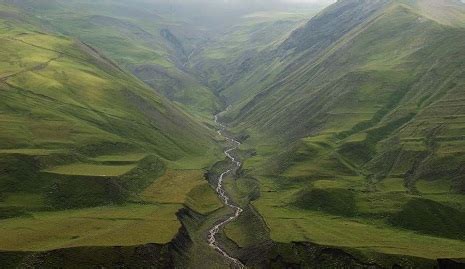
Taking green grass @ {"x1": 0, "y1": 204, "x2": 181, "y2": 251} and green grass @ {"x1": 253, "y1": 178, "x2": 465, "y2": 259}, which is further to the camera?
green grass @ {"x1": 253, "y1": 178, "x2": 465, "y2": 259}

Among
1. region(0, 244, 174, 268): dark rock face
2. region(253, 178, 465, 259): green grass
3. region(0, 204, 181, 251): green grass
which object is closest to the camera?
region(0, 244, 174, 268): dark rock face

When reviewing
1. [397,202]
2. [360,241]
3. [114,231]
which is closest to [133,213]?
[114,231]

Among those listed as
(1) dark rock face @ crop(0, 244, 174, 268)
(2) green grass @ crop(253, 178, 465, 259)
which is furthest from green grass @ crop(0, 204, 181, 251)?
(2) green grass @ crop(253, 178, 465, 259)

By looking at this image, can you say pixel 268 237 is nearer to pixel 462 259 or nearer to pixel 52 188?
pixel 462 259

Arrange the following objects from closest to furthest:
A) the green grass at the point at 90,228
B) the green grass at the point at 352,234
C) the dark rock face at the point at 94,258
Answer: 1. the dark rock face at the point at 94,258
2. the green grass at the point at 90,228
3. the green grass at the point at 352,234

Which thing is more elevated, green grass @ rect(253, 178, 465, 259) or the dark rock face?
the dark rock face

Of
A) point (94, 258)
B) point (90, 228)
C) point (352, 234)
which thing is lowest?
point (352, 234)

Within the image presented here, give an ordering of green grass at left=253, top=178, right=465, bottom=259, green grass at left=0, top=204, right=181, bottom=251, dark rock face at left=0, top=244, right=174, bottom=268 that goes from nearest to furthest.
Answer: dark rock face at left=0, top=244, right=174, bottom=268 → green grass at left=0, top=204, right=181, bottom=251 → green grass at left=253, top=178, right=465, bottom=259

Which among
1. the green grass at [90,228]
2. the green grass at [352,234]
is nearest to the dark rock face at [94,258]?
the green grass at [90,228]

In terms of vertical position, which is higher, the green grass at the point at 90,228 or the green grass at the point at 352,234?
the green grass at the point at 90,228

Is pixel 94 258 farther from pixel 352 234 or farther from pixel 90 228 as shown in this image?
pixel 352 234

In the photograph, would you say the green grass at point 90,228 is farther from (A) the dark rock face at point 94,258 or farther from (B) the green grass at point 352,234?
(B) the green grass at point 352,234

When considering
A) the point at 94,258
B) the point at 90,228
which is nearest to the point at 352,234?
the point at 94,258

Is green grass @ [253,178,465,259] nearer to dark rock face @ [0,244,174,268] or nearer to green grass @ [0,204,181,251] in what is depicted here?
green grass @ [0,204,181,251]
